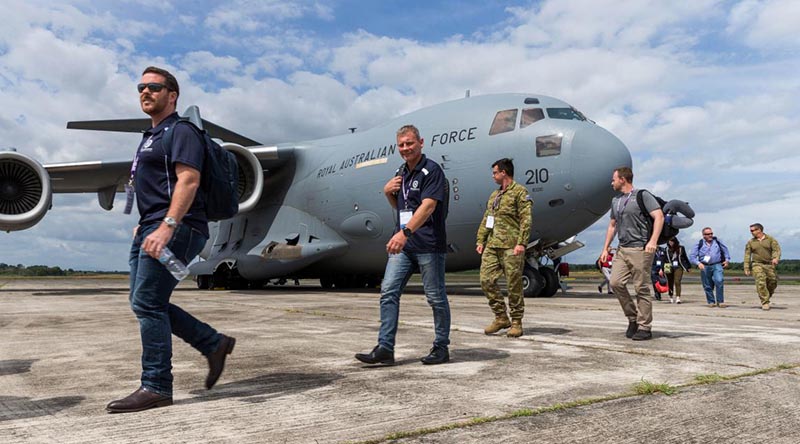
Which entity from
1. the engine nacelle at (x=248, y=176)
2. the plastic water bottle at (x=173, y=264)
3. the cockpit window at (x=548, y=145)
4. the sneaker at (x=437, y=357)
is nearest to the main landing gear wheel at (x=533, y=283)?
the cockpit window at (x=548, y=145)

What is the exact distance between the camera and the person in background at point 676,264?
12500 millimetres

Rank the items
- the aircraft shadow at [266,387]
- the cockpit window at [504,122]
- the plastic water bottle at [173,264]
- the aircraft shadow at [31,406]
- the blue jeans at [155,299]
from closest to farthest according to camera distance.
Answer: the aircraft shadow at [31,406] < the plastic water bottle at [173,264] < the blue jeans at [155,299] < the aircraft shadow at [266,387] < the cockpit window at [504,122]

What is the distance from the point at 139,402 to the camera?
9.08ft

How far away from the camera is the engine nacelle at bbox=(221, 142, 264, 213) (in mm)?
13750

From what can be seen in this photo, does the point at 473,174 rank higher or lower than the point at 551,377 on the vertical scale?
higher

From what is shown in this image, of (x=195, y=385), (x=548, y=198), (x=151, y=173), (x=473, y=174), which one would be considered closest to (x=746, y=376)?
(x=195, y=385)

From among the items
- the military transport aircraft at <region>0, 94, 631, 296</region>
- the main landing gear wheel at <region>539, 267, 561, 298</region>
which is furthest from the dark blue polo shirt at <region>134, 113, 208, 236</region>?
the main landing gear wheel at <region>539, 267, 561, 298</region>

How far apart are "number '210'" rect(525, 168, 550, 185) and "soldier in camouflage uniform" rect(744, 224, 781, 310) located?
11.7 ft

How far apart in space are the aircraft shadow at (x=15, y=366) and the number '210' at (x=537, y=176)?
26.6 ft

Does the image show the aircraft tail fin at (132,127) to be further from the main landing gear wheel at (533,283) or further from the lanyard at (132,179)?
the lanyard at (132,179)

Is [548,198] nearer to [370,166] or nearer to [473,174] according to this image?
[473,174]

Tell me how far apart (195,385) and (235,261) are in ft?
44.0

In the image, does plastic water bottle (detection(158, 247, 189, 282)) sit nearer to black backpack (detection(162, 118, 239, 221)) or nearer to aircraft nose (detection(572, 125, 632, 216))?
black backpack (detection(162, 118, 239, 221))

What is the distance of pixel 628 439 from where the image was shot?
7.39ft
